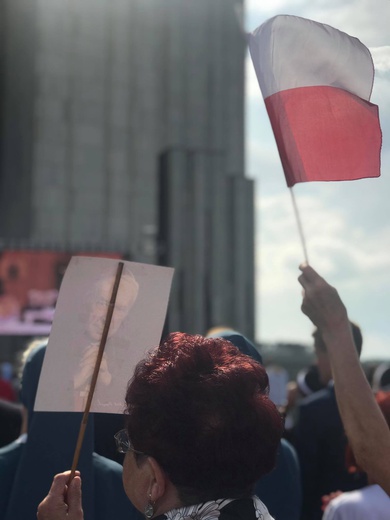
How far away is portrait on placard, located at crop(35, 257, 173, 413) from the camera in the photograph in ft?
6.48

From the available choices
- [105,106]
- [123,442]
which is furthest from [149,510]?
[105,106]

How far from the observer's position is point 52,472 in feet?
7.69

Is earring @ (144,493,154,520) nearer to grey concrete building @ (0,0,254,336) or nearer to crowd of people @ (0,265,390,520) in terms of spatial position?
crowd of people @ (0,265,390,520)

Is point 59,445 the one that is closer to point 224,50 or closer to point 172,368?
point 172,368

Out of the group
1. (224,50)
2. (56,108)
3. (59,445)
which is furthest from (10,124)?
(59,445)

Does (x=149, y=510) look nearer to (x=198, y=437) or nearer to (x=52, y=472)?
(x=198, y=437)

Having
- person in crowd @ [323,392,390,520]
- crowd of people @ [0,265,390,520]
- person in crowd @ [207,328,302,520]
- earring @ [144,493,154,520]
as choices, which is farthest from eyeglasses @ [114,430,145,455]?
person in crowd @ [207,328,302,520]

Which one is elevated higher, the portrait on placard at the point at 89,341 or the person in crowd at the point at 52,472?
the portrait on placard at the point at 89,341

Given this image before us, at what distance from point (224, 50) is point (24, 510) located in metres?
21.8

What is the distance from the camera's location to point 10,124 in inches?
871

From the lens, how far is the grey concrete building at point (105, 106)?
70.2 feet

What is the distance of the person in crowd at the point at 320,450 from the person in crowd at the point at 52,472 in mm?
1555

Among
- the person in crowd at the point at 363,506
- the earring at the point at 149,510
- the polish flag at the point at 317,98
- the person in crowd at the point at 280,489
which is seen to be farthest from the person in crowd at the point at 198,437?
the person in crowd at the point at 280,489

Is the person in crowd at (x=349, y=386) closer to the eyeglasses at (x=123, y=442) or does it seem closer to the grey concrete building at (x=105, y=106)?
→ the eyeglasses at (x=123, y=442)
